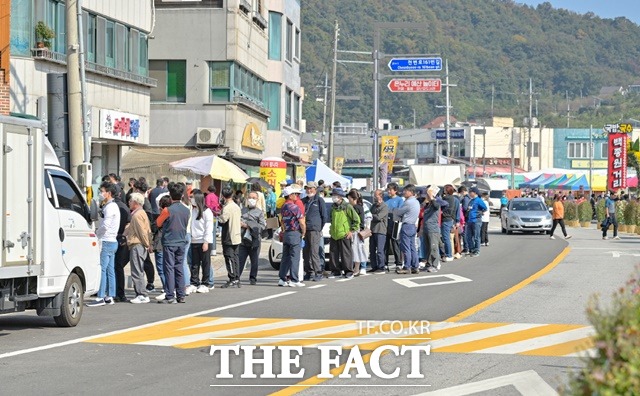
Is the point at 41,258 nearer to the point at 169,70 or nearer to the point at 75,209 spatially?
the point at 75,209

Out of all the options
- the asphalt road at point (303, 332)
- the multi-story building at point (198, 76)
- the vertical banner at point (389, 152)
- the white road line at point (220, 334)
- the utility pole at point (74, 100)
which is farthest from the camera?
the vertical banner at point (389, 152)

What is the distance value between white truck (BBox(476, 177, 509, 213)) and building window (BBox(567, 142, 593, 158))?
46639 millimetres

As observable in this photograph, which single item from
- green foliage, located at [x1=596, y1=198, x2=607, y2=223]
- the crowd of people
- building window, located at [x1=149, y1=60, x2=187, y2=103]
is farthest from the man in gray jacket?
green foliage, located at [x1=596, y1=198, x2=607, y2=223]

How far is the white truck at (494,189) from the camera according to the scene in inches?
3059

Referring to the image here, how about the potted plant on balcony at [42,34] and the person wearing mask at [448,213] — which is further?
the potted plant on balcony at [42,34]

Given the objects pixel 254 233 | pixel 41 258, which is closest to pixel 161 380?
pixel 41 258

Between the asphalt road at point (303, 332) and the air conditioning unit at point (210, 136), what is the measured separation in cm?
2038

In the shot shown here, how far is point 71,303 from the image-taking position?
14.8m

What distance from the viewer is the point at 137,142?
3634cm

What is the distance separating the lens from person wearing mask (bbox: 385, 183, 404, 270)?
25297 millimetres

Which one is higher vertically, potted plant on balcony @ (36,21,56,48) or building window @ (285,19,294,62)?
building window @ (285,19,294,62)

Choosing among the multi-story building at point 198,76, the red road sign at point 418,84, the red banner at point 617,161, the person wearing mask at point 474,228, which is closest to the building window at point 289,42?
the multi-story building at point 198,76

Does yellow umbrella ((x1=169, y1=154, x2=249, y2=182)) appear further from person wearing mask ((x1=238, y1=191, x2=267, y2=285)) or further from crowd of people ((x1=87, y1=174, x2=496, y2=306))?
person wearing mask ((x1=238, y1=191, x2=267, y2=285))

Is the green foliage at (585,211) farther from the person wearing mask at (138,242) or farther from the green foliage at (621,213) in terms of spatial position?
the person wearing mask at (138,242)
